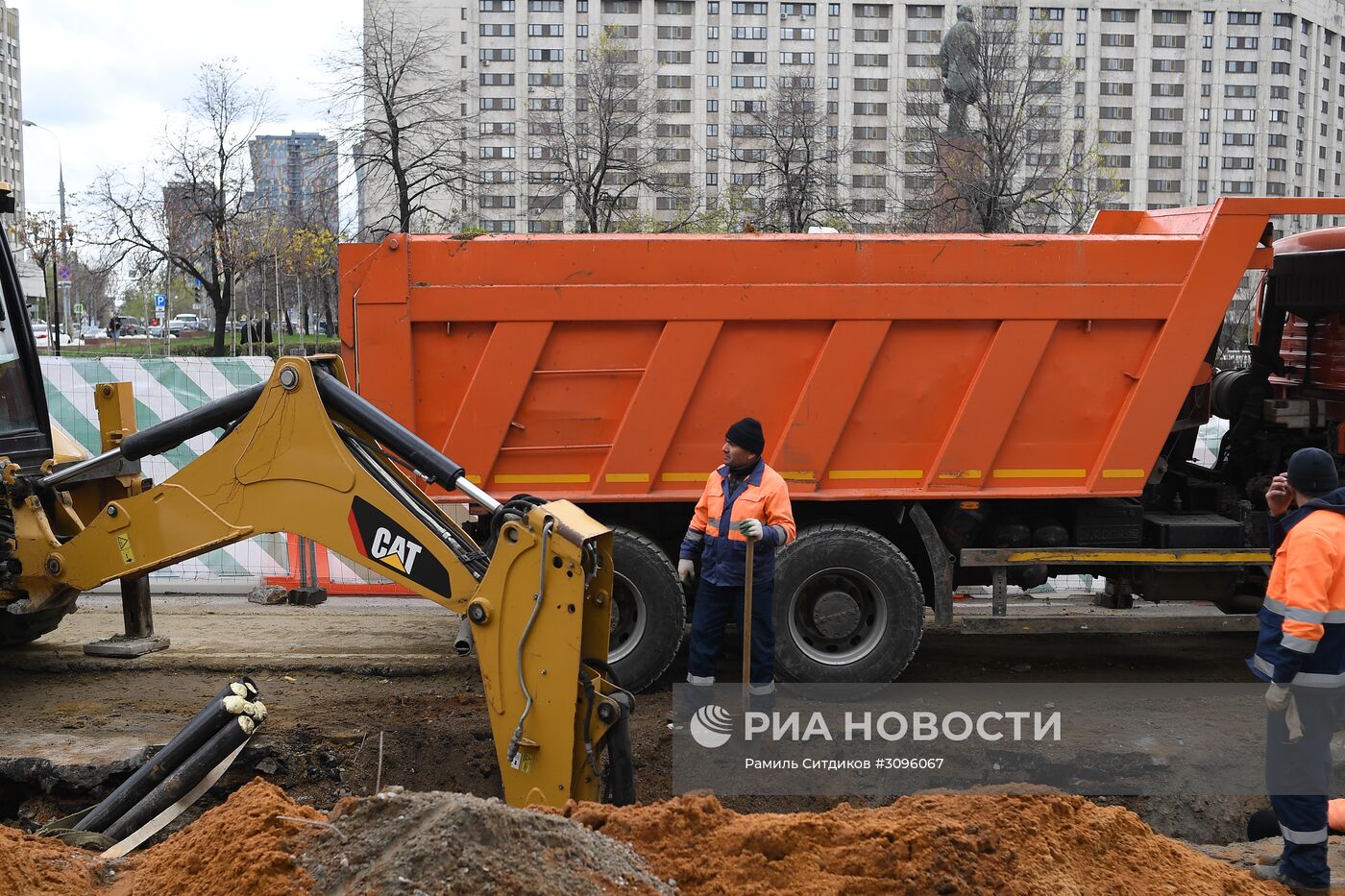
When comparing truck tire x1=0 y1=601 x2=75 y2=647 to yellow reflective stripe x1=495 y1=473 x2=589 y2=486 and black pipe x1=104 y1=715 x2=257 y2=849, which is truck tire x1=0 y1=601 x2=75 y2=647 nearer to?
yellow reflective stripe x1=495 y1=473 x2=589 y2=486

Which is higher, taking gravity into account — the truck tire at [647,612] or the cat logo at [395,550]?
the cat logo at [395,550]

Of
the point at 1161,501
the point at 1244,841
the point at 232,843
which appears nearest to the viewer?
the point at 232,843

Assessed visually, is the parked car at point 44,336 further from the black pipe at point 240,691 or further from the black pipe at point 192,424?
the black pipe at point 240,691

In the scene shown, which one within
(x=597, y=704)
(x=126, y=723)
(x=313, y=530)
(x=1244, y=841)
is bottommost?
(x=1244, y=841)

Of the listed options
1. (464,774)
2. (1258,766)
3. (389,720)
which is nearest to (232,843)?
(464,774)

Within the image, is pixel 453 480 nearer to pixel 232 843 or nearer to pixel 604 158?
pixel 232 843

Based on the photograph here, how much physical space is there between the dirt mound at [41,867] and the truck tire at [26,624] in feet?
11.5

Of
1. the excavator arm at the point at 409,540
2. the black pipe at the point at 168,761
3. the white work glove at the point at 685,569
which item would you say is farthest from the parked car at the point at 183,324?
the black pipe at the point at 168,761

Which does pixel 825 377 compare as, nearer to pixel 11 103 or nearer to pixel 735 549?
pixel 735 549

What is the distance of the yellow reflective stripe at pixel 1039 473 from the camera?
767 centimetres

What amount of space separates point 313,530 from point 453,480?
731 millimetres

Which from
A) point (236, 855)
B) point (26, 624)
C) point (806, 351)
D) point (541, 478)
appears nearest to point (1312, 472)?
point (806, 351)

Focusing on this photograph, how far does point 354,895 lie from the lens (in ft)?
12.3

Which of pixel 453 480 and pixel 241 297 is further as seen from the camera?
pixel 241 297
